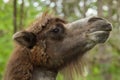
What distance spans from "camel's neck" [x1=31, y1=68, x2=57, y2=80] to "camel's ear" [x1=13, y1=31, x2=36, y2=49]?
358mm

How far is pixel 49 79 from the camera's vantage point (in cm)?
752

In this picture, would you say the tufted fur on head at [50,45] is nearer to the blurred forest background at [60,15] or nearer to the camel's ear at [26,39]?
the camel's ear at [26,39]

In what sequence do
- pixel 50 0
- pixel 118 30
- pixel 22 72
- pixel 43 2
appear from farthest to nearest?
pixel 118 30 < pixel 43 2 < pixel 50 0 < pixel 22 72

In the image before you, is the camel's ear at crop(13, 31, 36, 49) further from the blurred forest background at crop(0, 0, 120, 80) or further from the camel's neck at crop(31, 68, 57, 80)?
the blurred forest background at crop(0, 0, 120, 80)

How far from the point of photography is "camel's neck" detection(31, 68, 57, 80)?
24.3ft

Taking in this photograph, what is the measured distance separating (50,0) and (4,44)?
4.94 ft

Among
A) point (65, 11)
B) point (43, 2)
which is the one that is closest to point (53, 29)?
point (43, 2)

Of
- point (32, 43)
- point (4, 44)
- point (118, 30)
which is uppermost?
point (32, 43)

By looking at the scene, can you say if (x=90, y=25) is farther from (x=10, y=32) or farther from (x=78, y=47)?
(x=10, y=32)

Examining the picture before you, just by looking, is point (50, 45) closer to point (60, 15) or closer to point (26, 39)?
point (26, 39)

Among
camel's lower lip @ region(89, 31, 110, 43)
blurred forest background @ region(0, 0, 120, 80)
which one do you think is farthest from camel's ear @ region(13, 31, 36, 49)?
blurred forest background @ region(0, 0, 120, 80)

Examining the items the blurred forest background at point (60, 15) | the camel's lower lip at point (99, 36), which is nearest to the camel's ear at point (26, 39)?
the camel's lower lip at point (99, 36)

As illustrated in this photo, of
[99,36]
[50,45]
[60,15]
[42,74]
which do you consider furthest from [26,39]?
[60,15]

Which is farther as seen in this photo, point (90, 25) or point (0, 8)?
point (0, 8)
